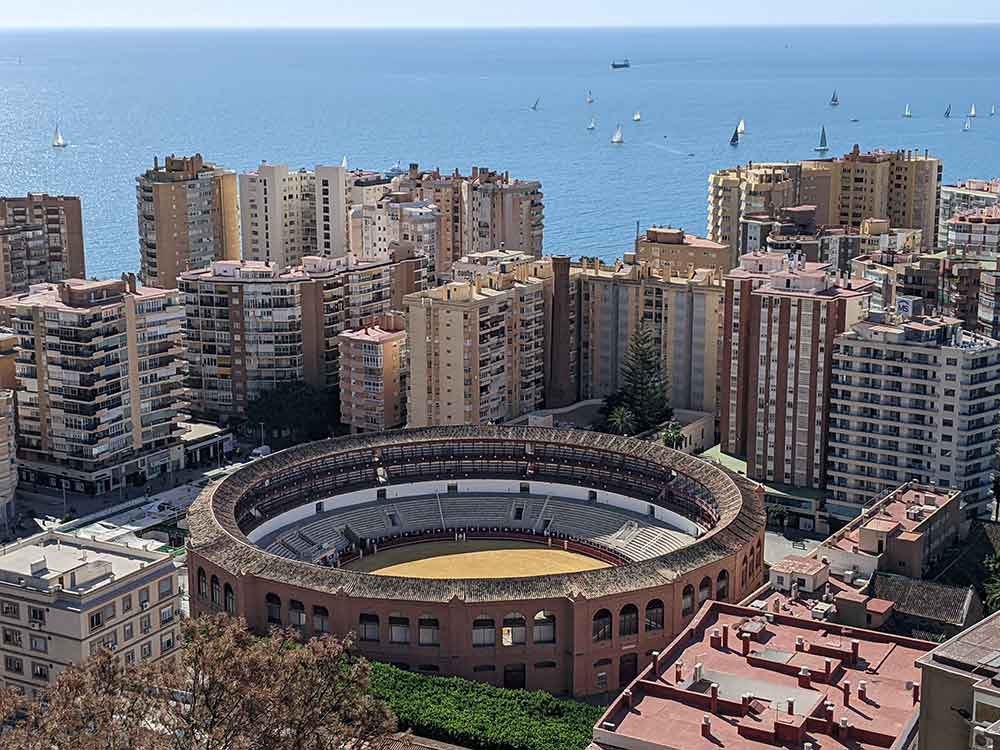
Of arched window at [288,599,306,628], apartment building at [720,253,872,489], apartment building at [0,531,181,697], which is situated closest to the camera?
apartment building at [0,531,181,697]

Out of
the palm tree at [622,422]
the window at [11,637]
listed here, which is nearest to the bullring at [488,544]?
the palm tree at [622,422]

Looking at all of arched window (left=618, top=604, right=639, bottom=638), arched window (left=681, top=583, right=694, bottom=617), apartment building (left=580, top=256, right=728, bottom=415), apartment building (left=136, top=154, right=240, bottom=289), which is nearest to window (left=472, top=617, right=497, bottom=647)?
arched window (left=618, top=604, right=639, bottom=638)

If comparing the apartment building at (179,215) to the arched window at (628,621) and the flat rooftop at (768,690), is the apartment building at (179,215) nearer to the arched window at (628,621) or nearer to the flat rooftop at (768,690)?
the arched window at (628,621)

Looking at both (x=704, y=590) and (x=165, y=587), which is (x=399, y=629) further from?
(x=704, y=590)

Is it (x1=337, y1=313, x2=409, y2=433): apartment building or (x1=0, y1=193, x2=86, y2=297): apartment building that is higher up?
(x1=0, y1=193, x2=86, y2=297): apartment building

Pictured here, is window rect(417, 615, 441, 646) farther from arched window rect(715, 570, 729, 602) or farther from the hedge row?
arched window rect(715, 570, 729, 602)

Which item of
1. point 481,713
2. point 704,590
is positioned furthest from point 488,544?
point 481,713
